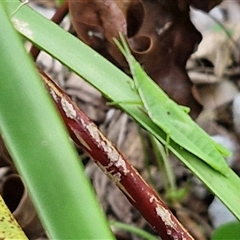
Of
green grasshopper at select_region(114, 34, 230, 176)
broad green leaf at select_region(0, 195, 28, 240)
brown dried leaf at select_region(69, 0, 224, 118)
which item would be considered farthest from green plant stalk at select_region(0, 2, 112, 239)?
brown dried leaf at select_region(69, 0, 224, 118)

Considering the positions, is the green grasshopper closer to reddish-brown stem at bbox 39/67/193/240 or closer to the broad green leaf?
reddish-brown stem at bbox 39/67/193/240

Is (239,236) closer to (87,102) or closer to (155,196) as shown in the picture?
(155,196)

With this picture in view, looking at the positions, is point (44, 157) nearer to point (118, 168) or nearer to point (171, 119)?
point (118, 168)

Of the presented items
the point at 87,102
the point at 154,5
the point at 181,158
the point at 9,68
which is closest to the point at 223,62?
the point at 87,102

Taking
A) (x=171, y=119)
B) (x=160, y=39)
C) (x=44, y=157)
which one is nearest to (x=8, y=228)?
(x=44, y=157)

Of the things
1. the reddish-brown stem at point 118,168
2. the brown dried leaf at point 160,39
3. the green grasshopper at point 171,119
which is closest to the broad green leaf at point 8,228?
the reddish-brown stem at point 118,168

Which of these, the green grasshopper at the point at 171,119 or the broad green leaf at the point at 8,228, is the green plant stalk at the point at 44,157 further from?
the green grasshopper at the point at 171,119

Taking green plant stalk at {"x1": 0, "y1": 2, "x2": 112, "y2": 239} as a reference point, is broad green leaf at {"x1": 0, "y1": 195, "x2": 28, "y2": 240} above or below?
below
